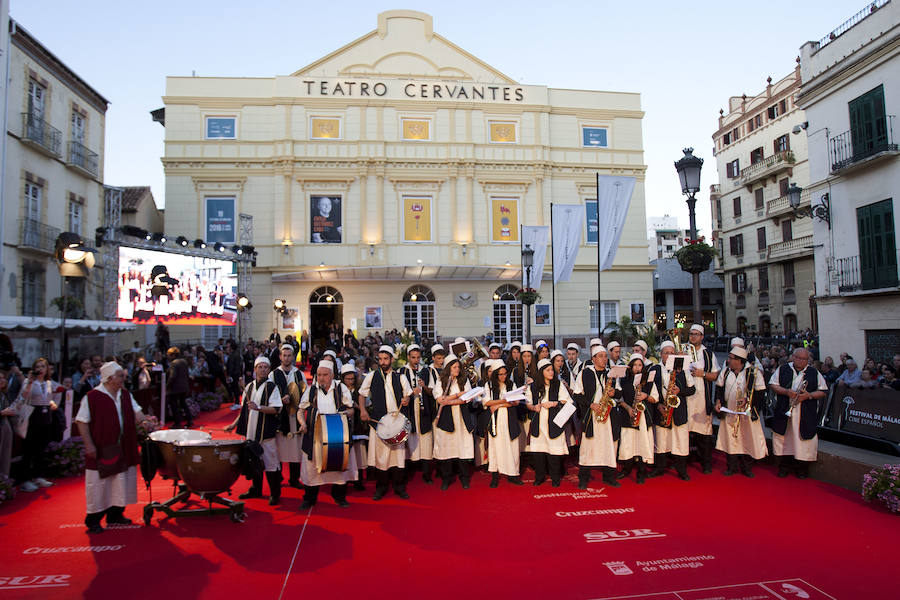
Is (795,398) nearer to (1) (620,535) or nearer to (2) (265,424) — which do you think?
(1) (620,535)

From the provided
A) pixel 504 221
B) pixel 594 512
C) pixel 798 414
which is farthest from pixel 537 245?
pixel 594 512

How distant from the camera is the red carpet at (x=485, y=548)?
4.82 m

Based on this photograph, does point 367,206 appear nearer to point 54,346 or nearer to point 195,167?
point 195,167

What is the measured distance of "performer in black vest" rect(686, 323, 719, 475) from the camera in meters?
8.48

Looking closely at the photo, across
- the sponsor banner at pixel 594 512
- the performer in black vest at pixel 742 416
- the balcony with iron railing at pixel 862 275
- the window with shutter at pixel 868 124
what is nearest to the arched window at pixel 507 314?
the balcony with iron railing at pixel 862 275

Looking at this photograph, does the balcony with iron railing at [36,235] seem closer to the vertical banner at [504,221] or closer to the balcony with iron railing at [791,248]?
the vertical banner at [504,221]

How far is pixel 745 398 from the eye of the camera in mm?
8320

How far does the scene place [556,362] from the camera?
8.50 meters

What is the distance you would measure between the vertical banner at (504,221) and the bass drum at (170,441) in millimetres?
23015

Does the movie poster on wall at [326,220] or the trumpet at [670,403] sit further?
the movie poster on wall at [326,220]

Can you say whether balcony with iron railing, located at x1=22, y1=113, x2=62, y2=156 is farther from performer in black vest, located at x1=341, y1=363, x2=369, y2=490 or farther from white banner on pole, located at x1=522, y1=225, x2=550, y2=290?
performer in black vest, located at x1=341, y1=363, x2=369, y2=490

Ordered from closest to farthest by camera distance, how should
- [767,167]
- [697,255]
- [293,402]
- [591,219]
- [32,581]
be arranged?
1. [32,581]
2. [293,402]
3. [697,255]
4. [591,219]
5. [767,167]

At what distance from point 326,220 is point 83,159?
997cm

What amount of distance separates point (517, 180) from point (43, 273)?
66.7ft
